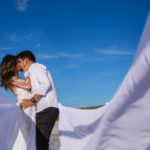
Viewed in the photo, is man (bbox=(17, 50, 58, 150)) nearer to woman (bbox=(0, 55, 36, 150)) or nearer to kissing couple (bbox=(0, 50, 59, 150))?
kissing couple (bbox=(0, 50, 59, 150))

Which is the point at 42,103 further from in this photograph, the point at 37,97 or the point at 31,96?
the point at 31,96

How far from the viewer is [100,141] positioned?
174cm

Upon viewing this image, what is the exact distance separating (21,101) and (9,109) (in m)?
0.29

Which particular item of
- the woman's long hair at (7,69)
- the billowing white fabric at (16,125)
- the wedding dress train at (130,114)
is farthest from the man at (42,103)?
the wedding dress train at (130,114)

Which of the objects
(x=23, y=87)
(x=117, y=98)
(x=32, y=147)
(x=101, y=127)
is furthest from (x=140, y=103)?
(x=32, y=147)

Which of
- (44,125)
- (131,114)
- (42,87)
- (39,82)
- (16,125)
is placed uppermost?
(39,82)

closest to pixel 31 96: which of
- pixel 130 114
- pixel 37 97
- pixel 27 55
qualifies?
pixel 37 97

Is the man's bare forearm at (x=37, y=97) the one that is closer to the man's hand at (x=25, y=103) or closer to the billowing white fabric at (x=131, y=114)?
the man's hand at (x=25, y=103)

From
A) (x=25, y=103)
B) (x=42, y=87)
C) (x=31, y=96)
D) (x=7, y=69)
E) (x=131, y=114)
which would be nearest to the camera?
(x=131, y=114)

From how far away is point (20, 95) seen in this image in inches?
147

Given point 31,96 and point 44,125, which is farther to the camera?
point 31,96

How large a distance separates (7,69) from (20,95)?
479 millimetres

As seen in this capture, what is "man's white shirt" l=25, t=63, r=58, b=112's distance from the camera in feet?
10.8

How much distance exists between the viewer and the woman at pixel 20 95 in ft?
12.2
